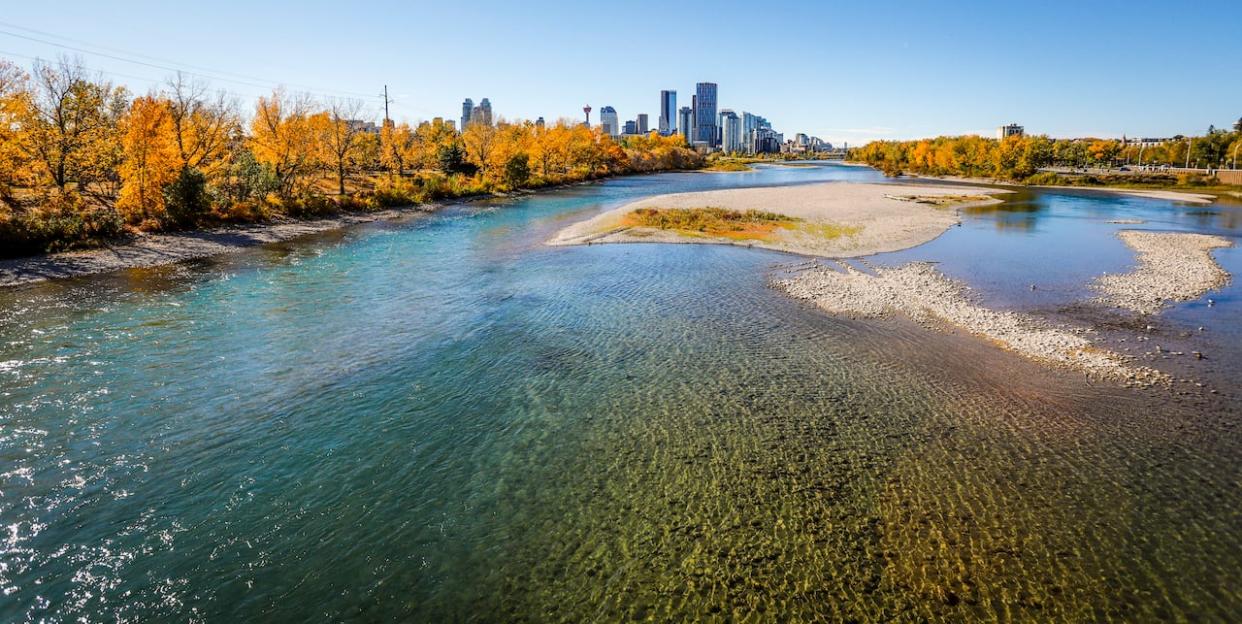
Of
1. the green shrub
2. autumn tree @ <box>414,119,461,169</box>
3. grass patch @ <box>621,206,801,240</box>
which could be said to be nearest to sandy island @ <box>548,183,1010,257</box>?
grass patch @ <box>621,206,801,240</box>

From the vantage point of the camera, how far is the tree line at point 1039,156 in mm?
126625

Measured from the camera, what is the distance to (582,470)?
13258mm

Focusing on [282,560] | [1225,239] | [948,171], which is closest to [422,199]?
[282,560]

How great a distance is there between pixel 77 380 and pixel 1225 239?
74.4m

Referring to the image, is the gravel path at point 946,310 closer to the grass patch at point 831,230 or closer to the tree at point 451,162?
the grass patch at point 831,230

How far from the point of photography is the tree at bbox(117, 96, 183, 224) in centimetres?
3978

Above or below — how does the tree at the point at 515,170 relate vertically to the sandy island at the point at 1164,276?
above

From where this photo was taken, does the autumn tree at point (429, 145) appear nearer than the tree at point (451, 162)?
No

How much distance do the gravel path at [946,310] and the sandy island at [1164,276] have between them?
7.16m

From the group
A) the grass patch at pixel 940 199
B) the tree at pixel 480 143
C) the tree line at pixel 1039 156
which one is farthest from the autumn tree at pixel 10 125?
the tree line at pixel 1039 156

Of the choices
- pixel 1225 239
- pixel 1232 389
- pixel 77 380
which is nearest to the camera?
pixel 77 380

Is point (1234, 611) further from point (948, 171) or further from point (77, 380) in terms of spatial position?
point (948, 171)

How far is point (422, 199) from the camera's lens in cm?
6950

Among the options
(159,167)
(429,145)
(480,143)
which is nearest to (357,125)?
(429,145)
